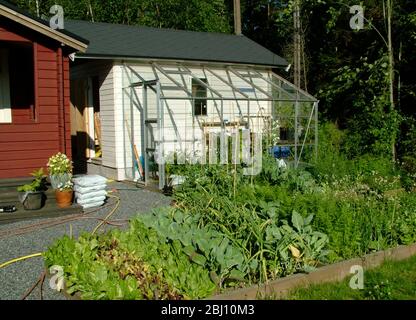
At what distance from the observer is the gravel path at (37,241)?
189 inches

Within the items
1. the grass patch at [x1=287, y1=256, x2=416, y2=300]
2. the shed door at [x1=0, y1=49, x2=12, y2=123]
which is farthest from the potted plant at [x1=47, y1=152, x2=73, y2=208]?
the grass patch at [x1=287, y1=256, x2=416, y2=300]

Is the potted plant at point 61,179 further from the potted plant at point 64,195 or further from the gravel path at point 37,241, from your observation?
the gravel path at point 37,241

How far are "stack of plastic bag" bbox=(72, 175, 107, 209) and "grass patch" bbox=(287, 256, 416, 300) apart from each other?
5427 millimetres

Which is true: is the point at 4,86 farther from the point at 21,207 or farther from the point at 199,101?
the point at 199,101

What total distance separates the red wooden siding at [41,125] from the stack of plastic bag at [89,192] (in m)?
1.00

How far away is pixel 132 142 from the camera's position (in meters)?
12.4

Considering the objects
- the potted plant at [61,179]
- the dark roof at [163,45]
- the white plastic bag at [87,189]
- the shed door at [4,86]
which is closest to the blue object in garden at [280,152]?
the dark roof at [163,45]

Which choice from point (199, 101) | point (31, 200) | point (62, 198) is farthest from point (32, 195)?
point (199, 101)

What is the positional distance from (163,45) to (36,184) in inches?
281

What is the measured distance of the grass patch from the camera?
14.5 ft

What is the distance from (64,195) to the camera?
840 cm

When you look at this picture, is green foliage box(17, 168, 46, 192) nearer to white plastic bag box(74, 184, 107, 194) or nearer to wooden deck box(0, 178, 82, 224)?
wooden deck box(0, 178, 82, 224)

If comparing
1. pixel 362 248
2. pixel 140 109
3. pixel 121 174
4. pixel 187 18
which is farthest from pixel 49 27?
pixel 187 18
